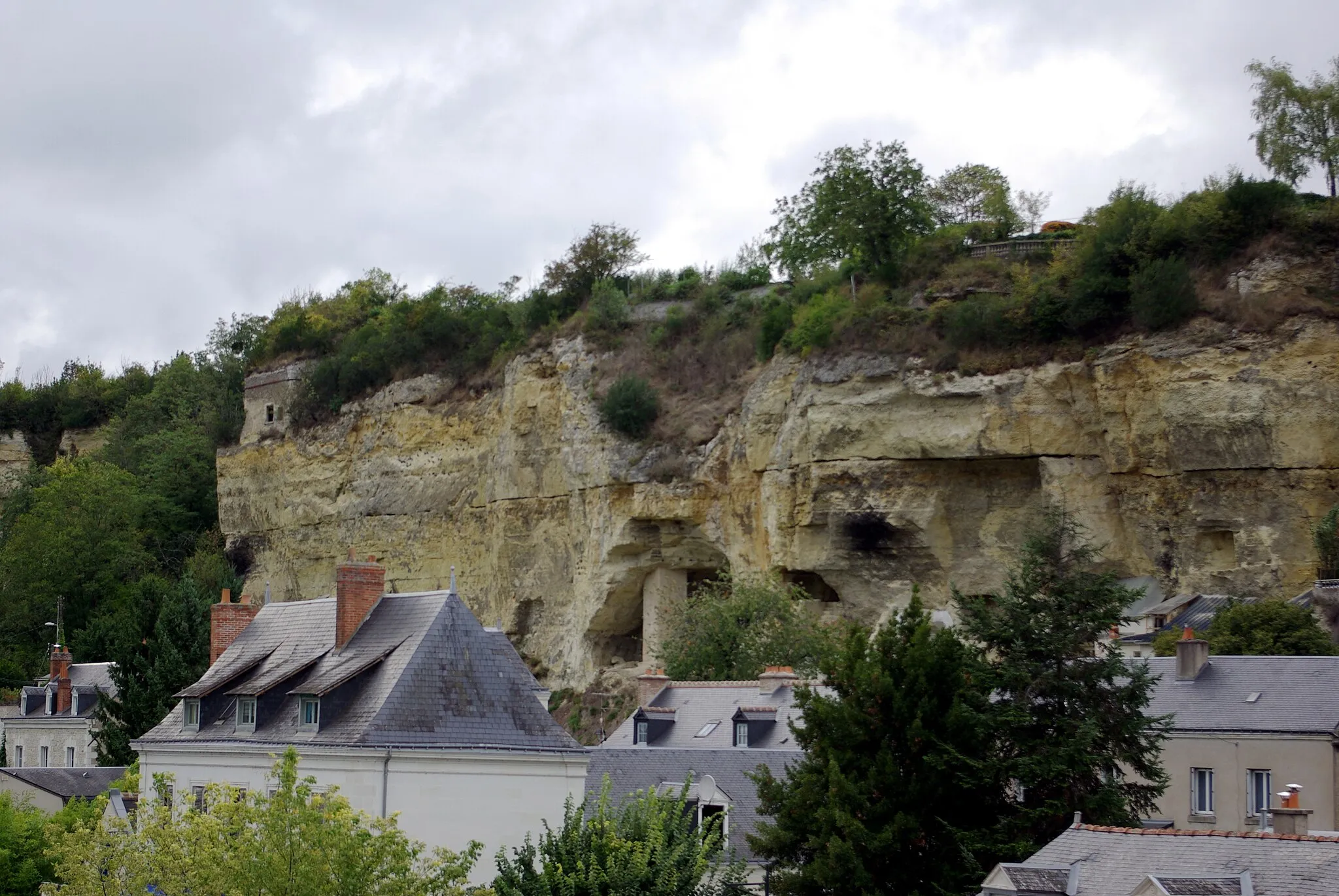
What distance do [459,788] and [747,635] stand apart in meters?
18.9

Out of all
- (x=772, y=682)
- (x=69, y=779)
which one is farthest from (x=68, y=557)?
(x=772, y=682)

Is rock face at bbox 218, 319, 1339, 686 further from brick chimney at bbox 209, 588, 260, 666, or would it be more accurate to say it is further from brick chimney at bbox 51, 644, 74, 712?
brick chimney at bbox 209, 588, 260, 666

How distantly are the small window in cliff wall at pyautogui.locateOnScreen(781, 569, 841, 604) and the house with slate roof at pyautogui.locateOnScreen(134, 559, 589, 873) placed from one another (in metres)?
19.8

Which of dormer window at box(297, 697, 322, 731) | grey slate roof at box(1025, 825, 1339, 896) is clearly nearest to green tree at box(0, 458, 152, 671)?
dormer window at box(297, 697, 322, 731)

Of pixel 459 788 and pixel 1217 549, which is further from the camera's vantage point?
pixel 1217 549

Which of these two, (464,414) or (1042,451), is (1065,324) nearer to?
(1042,451)

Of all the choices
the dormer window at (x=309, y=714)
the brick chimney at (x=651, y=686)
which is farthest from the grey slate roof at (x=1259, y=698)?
the dormer window at (x=309, y=714)

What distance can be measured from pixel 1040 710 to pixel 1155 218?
21.5 meters

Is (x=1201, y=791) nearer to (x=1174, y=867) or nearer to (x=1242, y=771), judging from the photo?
(x=1242, y=771)

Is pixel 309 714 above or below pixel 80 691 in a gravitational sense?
above

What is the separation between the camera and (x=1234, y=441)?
3809 cm

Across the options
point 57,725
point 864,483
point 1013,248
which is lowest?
point 57,725

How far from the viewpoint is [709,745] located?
3003 cm

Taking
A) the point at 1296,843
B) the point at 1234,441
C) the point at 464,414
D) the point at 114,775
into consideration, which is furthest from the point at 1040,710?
the point at 464,414
